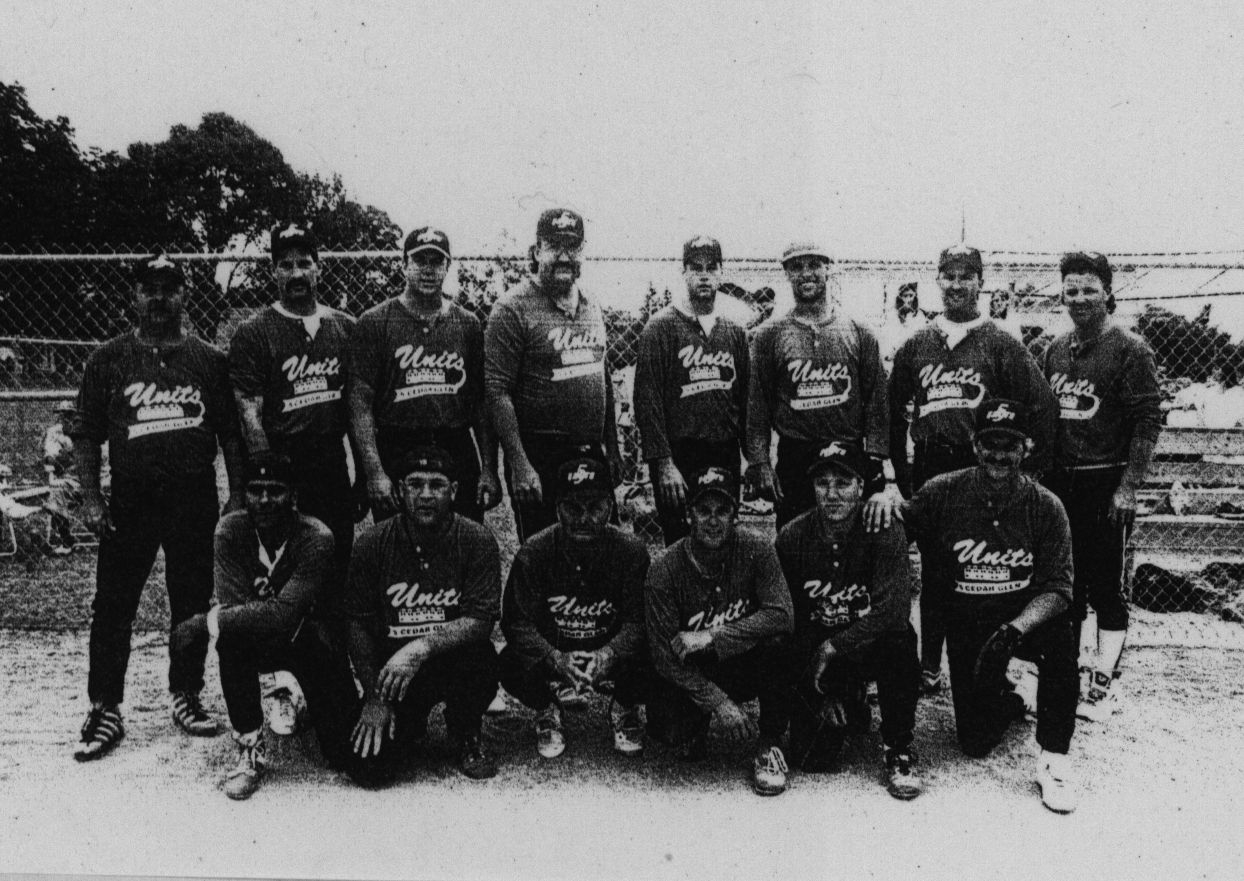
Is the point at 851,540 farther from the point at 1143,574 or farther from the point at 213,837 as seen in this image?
the point at 1143,574

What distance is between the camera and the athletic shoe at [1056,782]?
3.31 meters

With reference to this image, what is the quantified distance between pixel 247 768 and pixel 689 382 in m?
2.41

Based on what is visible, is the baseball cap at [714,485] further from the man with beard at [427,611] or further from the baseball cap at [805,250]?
the baseball cap at [805,250]

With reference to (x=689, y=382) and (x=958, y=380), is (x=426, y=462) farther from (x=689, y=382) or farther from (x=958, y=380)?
(x=958, y=380)

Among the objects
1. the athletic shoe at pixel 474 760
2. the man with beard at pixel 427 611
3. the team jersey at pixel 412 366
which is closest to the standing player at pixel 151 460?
the team jersey at pixel 412 366

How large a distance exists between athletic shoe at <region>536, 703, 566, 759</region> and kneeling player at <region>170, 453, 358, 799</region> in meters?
0.78

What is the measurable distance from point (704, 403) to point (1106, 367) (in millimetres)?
1916

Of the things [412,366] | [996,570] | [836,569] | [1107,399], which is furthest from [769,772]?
[1107,399]

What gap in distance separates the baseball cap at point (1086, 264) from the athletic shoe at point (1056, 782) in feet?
7.27

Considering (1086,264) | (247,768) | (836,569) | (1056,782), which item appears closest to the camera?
(1056,782)

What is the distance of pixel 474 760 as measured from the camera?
3576mm

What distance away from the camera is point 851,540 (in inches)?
149

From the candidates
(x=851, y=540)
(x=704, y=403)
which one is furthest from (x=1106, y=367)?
(x=704, y=403)

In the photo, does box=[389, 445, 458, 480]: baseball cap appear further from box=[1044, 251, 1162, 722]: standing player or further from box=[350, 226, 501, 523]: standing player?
box=[1044, 251, 1162, 722]: standing player
